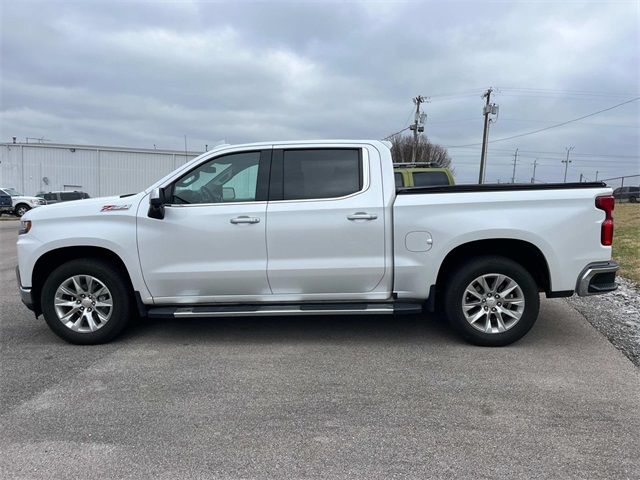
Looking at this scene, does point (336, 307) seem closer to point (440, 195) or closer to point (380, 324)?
point (380, 324)

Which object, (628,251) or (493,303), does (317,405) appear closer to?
(493,303)

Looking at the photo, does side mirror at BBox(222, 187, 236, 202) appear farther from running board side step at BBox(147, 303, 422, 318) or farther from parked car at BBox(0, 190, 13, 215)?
parked car at BBox(0, 190, 13, 215)

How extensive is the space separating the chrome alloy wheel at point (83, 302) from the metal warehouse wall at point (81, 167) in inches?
1467

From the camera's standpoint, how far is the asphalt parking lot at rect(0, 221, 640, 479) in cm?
289

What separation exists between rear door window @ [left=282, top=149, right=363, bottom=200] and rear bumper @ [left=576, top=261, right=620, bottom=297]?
2.31m

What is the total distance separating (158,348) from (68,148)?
42.1 metres

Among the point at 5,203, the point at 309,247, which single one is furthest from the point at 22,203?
the point at 309,247

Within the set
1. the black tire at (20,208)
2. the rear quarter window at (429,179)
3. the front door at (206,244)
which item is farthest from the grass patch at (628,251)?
the black tire at (20,208)

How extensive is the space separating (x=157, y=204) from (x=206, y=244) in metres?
0.60

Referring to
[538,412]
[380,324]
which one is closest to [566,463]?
[538,412]

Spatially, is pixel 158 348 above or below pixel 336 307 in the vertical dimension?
below

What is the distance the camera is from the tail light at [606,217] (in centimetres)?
455

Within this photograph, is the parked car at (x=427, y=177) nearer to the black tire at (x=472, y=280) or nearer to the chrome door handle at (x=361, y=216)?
the black tire at (x=472, y=280)

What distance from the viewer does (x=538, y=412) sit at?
3.47 metres
